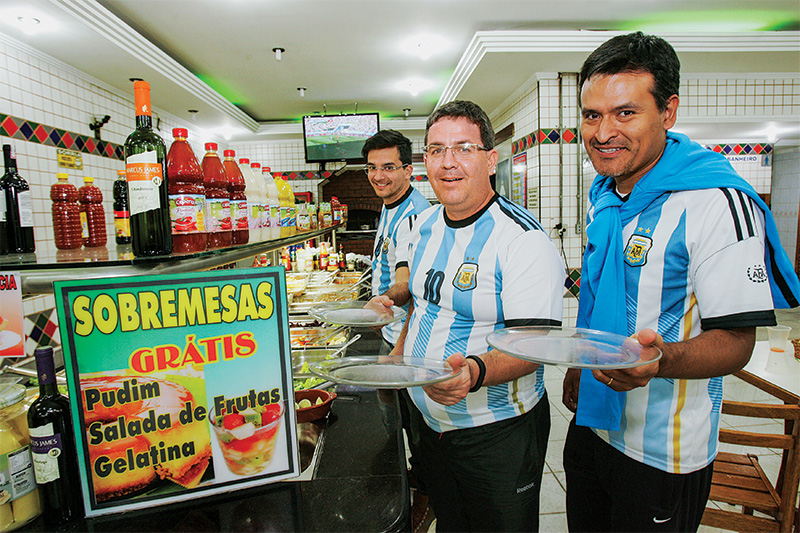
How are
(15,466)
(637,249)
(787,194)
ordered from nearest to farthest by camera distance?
(15,466)
(637,249)
(787,194)

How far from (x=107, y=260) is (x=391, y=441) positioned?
2.73 feet

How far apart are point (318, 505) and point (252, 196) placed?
1.46 m

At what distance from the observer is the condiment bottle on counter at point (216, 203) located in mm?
1188

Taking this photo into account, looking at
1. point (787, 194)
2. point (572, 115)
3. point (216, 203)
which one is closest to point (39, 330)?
point (216, 203)

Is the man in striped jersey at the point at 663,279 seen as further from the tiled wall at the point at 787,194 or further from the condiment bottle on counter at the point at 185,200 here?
the tiled wall at the point at 787,194

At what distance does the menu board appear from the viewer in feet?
2.63

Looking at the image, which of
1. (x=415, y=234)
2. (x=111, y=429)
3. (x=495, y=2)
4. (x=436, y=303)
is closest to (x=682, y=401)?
(x=436, y=303)

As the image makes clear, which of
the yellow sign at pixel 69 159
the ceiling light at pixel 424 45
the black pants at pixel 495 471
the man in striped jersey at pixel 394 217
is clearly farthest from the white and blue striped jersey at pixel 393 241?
the yellow sign at pixel 69 159

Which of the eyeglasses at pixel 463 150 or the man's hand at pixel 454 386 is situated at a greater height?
the eyeglasses at pixel 463 150

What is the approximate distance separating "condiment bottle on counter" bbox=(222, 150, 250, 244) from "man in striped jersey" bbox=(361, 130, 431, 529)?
85 cm

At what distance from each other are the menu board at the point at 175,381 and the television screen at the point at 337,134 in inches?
236

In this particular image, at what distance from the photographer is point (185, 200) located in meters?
0.99

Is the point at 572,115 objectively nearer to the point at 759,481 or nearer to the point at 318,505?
the point at 759,481

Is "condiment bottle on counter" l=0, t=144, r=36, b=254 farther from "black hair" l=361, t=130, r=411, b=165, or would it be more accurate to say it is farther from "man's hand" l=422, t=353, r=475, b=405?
"black hair" l=361, t=130, r=411, b=165
